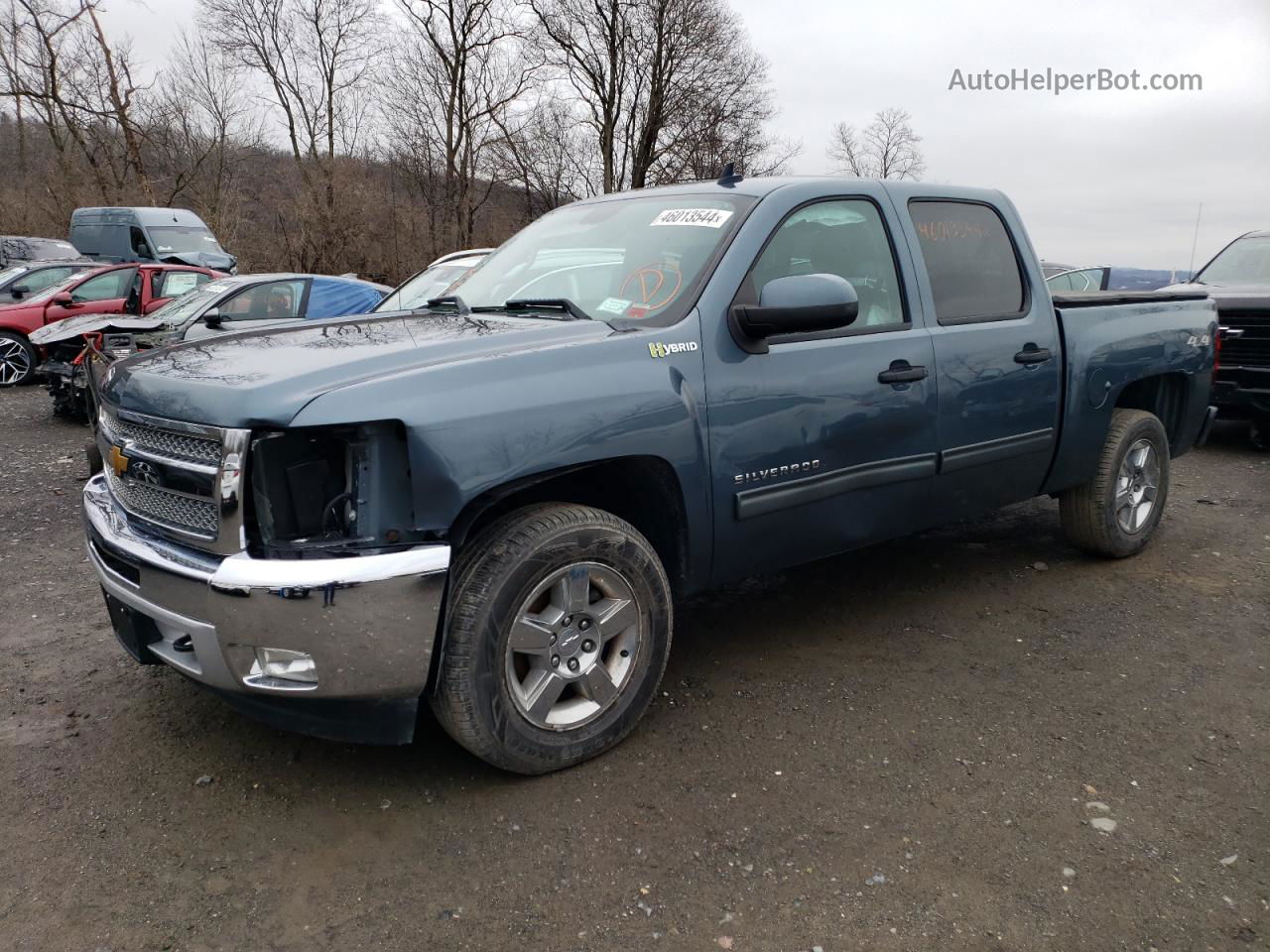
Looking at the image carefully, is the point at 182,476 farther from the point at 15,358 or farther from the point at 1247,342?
the point at 15,358

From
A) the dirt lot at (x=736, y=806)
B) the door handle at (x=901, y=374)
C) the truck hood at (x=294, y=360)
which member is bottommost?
the dirt lot at (x=736, y=806)

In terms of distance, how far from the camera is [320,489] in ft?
8.48

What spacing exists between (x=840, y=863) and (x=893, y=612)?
199 centimetres

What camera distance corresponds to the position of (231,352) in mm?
3008

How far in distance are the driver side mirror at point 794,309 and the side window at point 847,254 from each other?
0.28 m

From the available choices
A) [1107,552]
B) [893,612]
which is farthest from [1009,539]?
[893,612]

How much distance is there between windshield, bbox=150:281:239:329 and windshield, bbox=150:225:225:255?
10.1m

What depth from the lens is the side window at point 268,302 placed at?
10.0 meters

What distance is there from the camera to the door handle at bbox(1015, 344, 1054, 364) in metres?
4.19

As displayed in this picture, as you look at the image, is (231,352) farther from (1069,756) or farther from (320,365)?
(1069,756)

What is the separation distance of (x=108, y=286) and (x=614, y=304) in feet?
39.8

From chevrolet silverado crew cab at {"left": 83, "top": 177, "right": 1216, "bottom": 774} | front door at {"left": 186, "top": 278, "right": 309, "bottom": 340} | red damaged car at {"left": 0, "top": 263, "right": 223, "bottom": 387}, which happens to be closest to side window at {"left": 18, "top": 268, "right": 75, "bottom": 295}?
red damaged car at {"left": 0, "top": 263, "right": 223, "bottom": 387}

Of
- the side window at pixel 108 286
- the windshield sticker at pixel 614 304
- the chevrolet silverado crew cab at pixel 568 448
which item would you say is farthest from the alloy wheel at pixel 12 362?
the windshield sticker at pixel 614 304

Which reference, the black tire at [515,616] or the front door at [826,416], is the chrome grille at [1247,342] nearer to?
the front door at [826,416]
